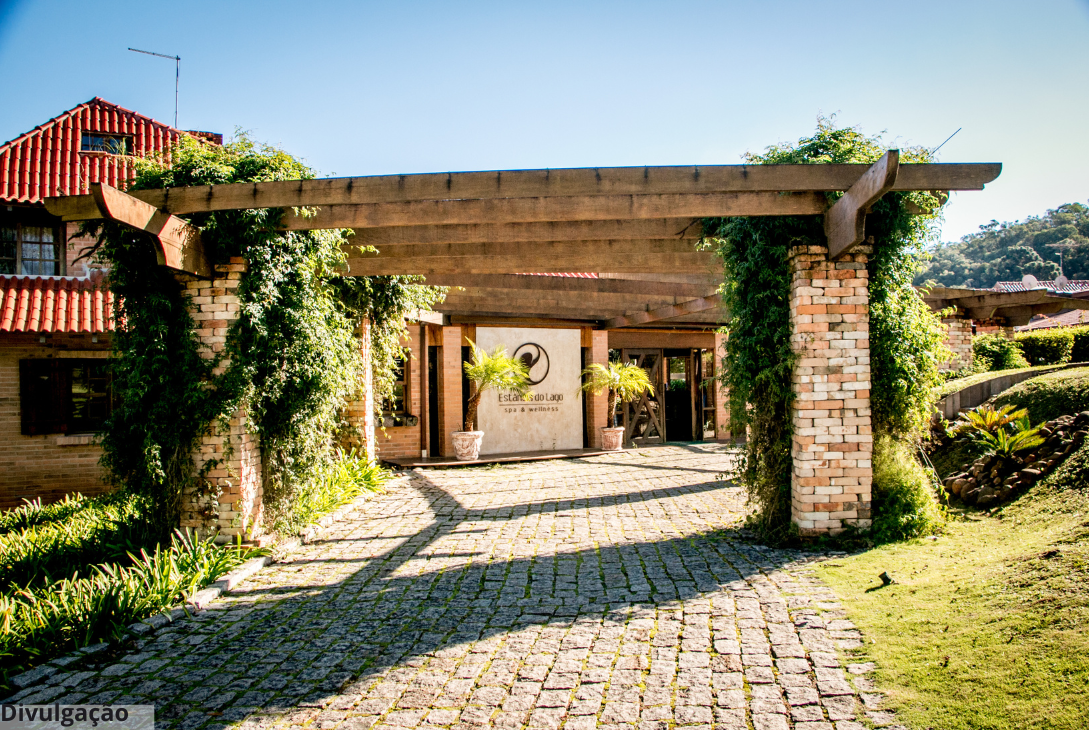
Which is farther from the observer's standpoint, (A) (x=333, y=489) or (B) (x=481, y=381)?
(B) (x=481, y=381)

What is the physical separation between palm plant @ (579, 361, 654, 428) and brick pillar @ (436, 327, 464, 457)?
2.81 meters

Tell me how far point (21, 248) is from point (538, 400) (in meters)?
9.78

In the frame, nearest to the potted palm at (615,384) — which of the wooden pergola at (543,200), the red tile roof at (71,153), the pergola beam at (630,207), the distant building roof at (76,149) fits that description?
the wooden pergola at (543,200)

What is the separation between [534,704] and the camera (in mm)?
2744

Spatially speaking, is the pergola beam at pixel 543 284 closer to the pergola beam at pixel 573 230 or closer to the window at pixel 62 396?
the pergola beam at pixel 573 230

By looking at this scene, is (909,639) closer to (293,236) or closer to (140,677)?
(140,677)

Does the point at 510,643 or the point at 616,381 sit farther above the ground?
the point at 616,381

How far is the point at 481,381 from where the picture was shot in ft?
37.8

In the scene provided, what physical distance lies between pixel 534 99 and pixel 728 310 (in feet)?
9.21

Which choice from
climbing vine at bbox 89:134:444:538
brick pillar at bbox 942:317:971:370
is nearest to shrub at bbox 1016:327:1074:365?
brick pillar at bbox 942:317:971:370

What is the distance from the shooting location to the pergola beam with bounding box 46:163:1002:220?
4.68m

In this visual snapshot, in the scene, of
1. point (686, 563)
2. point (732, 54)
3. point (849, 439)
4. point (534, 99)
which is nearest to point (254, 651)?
point (686, 563)

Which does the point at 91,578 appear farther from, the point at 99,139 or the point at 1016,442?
the point at 99,139

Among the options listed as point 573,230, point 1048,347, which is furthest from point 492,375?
point 1048,347
